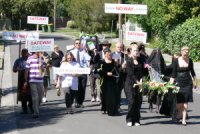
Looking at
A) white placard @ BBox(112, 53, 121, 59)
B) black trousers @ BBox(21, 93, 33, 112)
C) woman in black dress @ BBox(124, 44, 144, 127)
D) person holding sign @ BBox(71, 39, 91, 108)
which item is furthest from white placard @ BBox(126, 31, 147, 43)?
black trousers @ BBox(21, 93, 33, 112)

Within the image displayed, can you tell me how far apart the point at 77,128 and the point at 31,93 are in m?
1.73

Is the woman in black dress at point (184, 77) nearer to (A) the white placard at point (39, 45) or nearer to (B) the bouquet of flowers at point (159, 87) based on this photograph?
(B) the bouquet of flowers at point (159, 87)

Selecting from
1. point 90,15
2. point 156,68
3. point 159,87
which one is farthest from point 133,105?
point 90,15

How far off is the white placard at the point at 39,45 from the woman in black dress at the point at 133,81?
2948 millimetres

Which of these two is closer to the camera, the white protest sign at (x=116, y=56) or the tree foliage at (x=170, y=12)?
the white protest sign at (x=116, y=56)

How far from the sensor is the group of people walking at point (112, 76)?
11.4 m

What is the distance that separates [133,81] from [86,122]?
1.51 m

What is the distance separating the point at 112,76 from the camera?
1277cm

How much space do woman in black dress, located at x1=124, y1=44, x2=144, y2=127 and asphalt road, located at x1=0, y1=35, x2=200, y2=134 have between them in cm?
37

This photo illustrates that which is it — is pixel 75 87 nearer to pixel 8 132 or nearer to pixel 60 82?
pixel 60 82

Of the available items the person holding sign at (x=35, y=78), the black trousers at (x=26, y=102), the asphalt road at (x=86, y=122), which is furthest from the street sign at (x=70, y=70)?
the asphalt road at (x=86, y=122)

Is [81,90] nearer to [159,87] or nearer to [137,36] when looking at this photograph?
[137,36]

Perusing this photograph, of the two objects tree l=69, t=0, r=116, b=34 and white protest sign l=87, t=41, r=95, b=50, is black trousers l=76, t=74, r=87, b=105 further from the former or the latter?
tree l=69, t=0, r=116, b=34

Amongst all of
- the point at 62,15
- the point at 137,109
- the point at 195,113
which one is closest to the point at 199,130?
the point at 137,109
